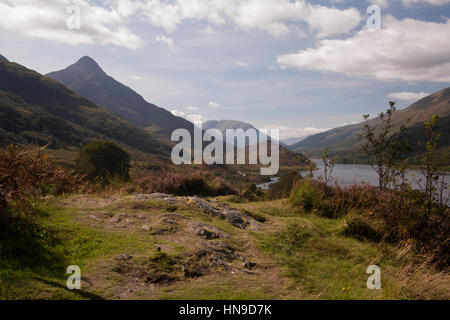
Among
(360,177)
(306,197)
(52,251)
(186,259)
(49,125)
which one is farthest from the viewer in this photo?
(49,125)

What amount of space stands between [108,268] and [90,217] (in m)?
2.46

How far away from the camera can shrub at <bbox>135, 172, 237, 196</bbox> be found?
36.3ft

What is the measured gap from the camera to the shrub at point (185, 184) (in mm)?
11057

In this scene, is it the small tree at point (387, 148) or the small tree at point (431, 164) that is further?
the small tree at point (387, 148)

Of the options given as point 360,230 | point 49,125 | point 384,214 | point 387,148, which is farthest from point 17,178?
point 49,125

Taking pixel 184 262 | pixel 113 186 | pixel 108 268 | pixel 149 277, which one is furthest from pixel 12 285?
pixel 113 186

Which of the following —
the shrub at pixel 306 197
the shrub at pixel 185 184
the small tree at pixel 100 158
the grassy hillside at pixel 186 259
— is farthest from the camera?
the small tree at pixel 100 158

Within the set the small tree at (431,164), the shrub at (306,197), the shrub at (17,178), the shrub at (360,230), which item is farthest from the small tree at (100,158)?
the small tree at (431,164)

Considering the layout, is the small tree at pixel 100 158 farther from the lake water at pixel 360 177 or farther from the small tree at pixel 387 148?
the small tree at pixel 387 148

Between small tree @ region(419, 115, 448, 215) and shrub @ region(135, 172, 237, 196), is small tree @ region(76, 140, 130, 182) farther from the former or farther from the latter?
small tree @ region(419, 115, 448, 215)

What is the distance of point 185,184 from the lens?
1176cm

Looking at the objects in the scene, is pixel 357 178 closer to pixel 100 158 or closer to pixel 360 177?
pixel 360 177
